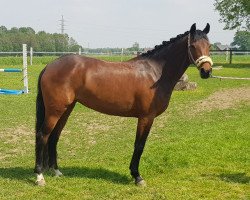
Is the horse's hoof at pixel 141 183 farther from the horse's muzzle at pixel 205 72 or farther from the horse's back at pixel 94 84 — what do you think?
the horse's muzzle at pixel 205 72

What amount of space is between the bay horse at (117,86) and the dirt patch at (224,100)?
6.36 metres

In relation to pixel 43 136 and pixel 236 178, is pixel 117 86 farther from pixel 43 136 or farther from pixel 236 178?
pixel 236 178

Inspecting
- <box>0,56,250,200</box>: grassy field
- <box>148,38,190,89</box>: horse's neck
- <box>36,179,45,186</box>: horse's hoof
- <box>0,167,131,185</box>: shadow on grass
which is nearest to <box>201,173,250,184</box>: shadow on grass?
<box>0,56,250,200</box>: grassy field

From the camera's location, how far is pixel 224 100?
13547 millimetres

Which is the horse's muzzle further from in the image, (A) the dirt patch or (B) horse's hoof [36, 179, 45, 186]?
(A) the dirt patch

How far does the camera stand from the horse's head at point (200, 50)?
15.9ft

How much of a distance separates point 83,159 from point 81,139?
4.73 feet

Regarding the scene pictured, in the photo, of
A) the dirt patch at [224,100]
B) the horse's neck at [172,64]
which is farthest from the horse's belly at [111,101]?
the dirt patch at [224,100]

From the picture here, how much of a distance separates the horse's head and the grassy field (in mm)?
1611

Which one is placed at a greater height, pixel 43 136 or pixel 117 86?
pixel 117 86

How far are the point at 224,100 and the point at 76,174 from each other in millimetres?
9044

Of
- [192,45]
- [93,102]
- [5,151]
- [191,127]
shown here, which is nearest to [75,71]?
[93,102]

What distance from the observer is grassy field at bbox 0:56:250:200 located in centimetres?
495

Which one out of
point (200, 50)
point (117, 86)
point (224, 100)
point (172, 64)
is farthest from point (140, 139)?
point (224, 100)
